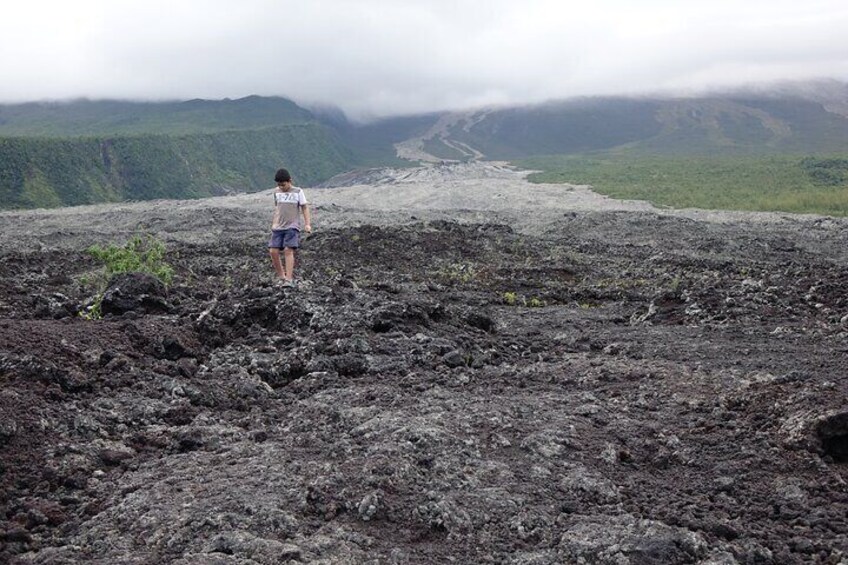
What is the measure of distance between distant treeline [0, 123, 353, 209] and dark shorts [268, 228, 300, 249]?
46241mm

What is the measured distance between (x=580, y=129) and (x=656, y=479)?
139 metres

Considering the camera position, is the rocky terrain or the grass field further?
the grass field

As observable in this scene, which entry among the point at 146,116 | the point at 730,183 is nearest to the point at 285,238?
the point at 730,183

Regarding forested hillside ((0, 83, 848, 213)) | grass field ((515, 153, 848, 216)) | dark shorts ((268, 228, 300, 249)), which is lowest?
grass field ((515, 153, 848, 216))

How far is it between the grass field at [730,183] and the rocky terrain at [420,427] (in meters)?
27.8

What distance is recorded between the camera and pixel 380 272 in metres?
16.3

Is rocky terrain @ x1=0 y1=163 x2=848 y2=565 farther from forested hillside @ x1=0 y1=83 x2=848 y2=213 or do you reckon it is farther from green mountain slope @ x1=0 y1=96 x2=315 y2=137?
green mountain slope @ x1=0 y1=96 x2=315 y2=137

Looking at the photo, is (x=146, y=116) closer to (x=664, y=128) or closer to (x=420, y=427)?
(x=664, y=128)

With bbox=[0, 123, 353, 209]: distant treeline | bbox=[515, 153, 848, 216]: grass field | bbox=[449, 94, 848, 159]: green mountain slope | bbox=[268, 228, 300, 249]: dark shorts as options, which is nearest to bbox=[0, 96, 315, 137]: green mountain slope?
bbox=[0, 123, 353, 209]: distant treeline

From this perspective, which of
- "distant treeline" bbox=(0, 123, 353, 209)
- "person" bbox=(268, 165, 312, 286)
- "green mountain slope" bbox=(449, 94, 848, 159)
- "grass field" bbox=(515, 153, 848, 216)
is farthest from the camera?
"green mountain slope" bbox=(449, 94, 848, 159)

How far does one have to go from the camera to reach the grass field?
38.7 metres

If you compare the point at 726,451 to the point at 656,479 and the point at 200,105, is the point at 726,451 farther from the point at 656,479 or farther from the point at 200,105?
the point at 200,105

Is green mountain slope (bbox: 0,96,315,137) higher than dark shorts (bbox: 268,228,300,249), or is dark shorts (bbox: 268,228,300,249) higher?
green mountain slope (bbox: 0,96,315,137)

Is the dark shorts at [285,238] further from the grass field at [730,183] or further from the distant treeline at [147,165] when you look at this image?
the distant treeline at [147,165]
